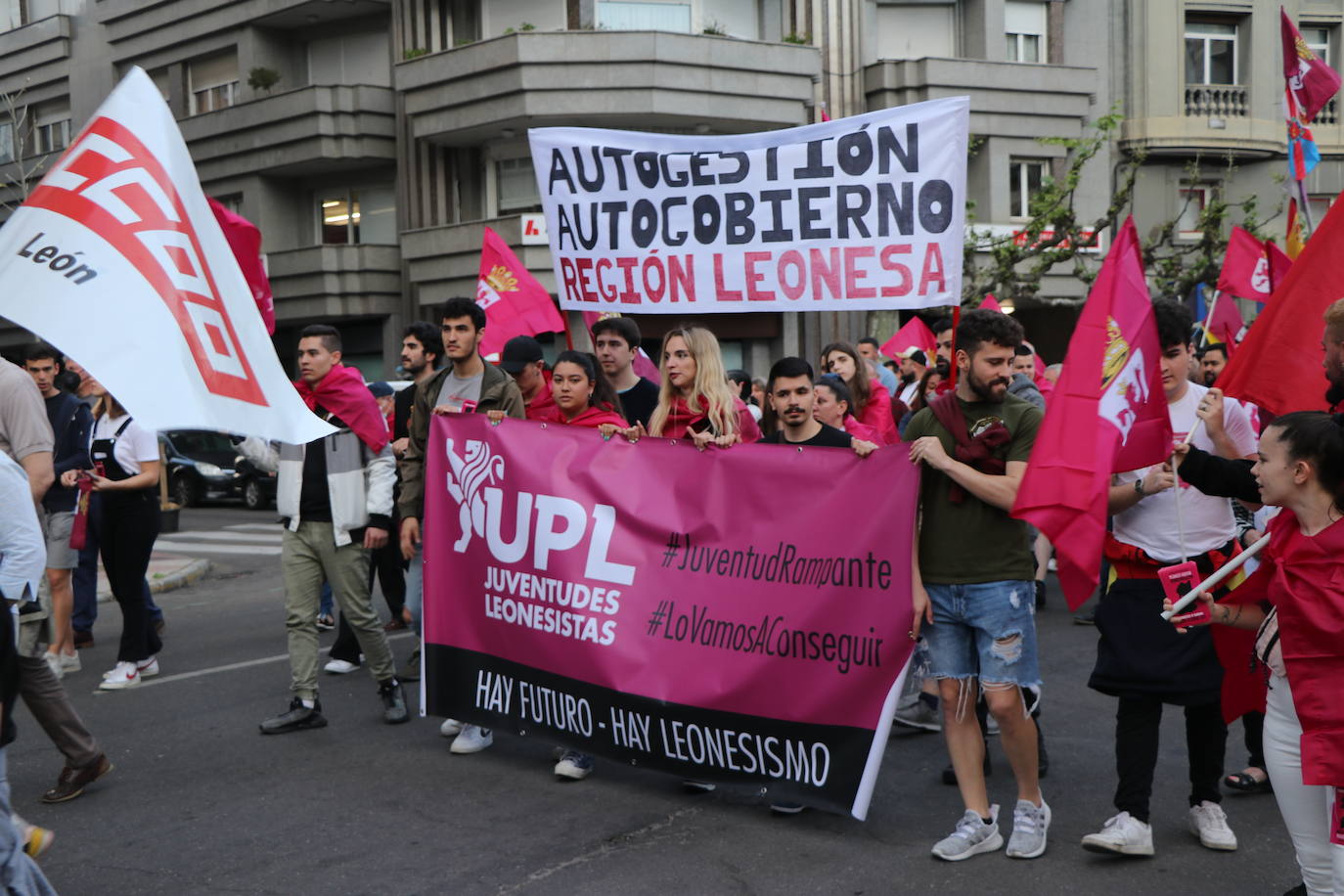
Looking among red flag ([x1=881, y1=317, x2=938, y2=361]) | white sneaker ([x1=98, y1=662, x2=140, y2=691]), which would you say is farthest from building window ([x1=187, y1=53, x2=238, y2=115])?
white sneaker ([x1=98, y1=662, x2=140, y2=691])

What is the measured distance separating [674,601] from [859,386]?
304 centimetres

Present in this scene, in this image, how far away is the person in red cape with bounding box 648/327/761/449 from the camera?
6.13 metres

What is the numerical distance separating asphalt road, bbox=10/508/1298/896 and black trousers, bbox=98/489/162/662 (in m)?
0.76

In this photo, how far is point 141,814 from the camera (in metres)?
5.64

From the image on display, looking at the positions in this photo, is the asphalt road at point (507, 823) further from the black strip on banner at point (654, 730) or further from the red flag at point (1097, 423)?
the red flag at point (1097, 423)

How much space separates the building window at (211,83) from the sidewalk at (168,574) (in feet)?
61.1

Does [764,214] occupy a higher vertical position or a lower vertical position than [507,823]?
higher

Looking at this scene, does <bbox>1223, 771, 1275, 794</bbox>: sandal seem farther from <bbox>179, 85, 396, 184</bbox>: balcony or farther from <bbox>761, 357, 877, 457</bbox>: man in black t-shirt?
<bbox>179, 85, 396, 184</bbox>: balcony

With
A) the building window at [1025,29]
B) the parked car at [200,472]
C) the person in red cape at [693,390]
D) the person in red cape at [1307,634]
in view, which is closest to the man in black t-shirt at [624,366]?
the person in red cape at [693,390]

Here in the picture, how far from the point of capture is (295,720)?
22.8 ft

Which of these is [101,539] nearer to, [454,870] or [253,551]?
[454,870]

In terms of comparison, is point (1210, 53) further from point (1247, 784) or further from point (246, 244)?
point (1247, 784)

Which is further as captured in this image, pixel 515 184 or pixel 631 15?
pixel 515 184

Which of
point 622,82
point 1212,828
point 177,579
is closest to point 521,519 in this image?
point 1212,828
